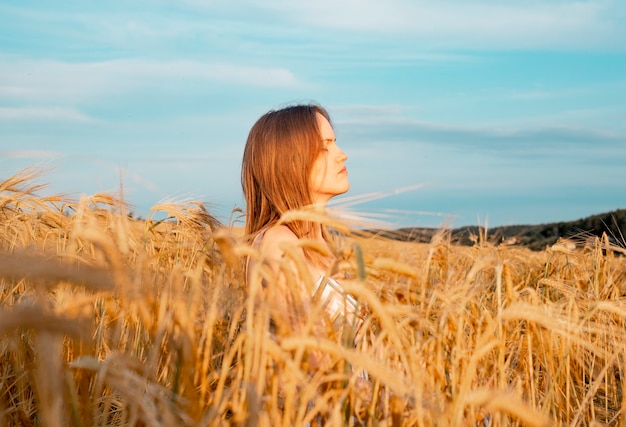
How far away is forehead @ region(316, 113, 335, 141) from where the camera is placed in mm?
2898

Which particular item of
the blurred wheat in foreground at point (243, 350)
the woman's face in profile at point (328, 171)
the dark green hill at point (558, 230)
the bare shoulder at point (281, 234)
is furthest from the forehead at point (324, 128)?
the dark green hill at point (558, 230)

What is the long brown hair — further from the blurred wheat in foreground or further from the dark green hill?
the dark green hill

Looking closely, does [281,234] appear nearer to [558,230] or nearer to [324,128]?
[324,128]

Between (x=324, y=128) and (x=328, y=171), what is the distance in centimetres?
22

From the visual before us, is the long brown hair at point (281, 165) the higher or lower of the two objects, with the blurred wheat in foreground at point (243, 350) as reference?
higher

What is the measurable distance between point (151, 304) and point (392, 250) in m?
0.61

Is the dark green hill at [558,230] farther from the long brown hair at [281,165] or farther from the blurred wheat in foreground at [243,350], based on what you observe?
the blurred wheat in foreground at [243,350]

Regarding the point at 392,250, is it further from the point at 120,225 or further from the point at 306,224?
the point at 306,224

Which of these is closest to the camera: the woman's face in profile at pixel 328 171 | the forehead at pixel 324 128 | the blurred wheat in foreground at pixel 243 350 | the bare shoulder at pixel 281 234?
the blurred wheat in foreground at pixel 243 350

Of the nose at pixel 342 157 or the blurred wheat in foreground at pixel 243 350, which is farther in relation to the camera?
the nose at pixel 342 157

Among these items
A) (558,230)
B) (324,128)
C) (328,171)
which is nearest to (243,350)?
(328,171)

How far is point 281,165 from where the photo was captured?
112 inches

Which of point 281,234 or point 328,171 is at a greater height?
point 328,171

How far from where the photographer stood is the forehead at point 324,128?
2.90 meters
